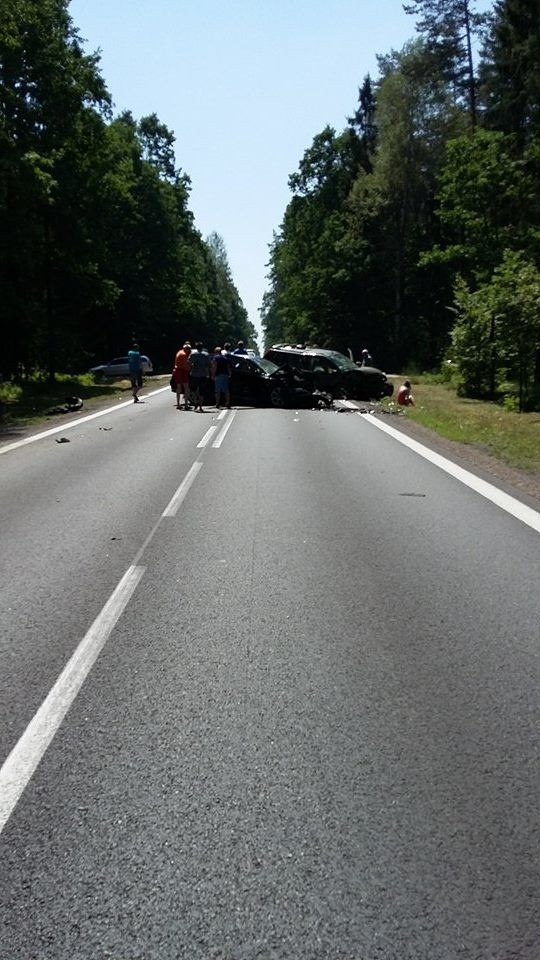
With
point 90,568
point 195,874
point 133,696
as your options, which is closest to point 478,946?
point 195,874

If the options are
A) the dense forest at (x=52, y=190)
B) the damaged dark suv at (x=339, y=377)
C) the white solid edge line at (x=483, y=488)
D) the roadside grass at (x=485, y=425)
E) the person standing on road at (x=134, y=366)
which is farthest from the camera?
the damaged dark suv at (x=339, y=377)

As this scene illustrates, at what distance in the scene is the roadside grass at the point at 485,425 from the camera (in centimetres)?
1616

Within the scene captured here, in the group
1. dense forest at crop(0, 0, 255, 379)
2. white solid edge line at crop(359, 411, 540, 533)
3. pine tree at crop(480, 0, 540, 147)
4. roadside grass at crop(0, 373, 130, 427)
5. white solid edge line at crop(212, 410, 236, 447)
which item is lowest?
roadside grass at crop(0, 373, 130, 427)

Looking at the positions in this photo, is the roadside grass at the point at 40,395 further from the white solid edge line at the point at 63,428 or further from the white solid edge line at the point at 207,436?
the white solid edge line at the point at 207,436

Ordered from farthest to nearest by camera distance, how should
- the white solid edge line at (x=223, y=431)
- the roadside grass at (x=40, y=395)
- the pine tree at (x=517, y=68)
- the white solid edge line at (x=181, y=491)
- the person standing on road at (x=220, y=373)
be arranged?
the pine tree at (x=517, y=68) → the person standing on road at (x=220, y=373) → the roadside grass at (x=40, y=395) → the white solid edge line at (x=223, y=431) → the white solid edge line at (x=181, y=491)

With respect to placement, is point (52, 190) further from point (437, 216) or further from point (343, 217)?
point (343, 217)

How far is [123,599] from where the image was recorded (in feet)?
22.4

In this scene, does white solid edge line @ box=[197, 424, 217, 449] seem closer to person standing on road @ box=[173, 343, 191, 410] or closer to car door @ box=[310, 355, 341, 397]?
person standing on road @ box=[173, 343, 191, 410]

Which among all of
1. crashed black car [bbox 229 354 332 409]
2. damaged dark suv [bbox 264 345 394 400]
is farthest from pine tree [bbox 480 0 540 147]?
crashed black car [bbox 229 354 332 409]

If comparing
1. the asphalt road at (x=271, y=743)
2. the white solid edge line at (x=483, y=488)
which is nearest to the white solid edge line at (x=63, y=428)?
the white solid edge line at (x=483, y=488)

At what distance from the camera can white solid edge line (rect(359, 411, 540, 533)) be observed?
10.2 metres

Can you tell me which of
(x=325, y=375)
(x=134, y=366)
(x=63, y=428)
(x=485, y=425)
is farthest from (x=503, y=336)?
(x=63, y=428)

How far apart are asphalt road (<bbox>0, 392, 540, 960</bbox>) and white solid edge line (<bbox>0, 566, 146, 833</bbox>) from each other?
0.05 ft

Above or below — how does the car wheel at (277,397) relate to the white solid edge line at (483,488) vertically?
below
